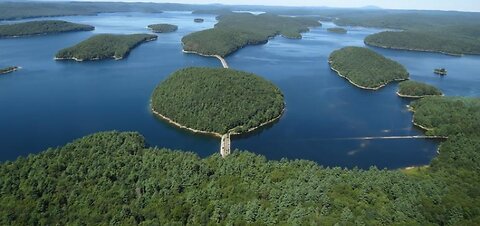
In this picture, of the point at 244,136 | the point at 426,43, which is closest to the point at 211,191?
the point at 244,136

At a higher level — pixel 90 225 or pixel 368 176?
pixel 368 176

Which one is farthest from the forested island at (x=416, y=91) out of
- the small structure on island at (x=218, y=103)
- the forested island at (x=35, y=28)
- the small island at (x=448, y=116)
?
the forested island at (x=35, y=28)

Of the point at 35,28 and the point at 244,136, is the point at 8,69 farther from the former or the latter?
the point at 35,28

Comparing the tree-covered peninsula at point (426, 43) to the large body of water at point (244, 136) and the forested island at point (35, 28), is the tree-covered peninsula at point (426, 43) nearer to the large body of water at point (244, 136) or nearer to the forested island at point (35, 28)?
the large body of water at point (244, 136)

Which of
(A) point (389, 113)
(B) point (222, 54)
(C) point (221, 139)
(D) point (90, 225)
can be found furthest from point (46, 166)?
(B) point (222, 54)

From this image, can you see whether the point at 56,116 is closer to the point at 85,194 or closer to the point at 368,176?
the point at 85,194

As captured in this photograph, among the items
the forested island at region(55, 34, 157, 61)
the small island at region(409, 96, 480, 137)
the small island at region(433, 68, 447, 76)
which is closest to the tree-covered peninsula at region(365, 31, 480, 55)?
the small island at region(433, 68, 447, 76)

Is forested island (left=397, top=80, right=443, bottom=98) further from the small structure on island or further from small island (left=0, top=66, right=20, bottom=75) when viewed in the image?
small island (left=0, top=66, right=20, bottom=75)
